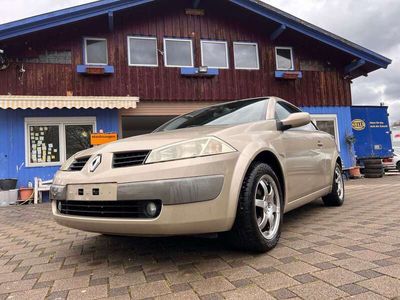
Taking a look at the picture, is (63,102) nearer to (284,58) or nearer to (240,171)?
(240,171)

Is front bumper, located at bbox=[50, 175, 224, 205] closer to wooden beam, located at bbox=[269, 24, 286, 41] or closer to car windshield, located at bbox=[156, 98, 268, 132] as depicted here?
car windshield, located at bbox=[156, 98, 268, 132]

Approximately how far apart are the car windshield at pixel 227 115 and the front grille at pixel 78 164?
115cm

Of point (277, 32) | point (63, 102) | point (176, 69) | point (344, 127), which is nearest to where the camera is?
point (63, 102)

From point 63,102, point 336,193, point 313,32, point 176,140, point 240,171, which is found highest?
point 313,32

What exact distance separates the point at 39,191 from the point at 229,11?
809cm

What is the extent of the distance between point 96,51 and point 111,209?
29.2 feet

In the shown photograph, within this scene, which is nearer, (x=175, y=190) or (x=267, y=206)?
(x=175, y=190)

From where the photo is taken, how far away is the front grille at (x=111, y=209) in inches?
102

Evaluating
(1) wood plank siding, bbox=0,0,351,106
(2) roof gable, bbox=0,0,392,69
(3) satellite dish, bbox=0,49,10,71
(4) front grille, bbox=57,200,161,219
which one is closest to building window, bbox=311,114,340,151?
(1) wood plank siding, bbox=0,0,351,106

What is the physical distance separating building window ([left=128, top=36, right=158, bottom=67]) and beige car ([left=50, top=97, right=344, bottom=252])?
26.2 ft

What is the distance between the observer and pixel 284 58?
41.8ft

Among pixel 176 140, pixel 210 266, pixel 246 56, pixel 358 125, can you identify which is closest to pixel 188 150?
pixel 176 140

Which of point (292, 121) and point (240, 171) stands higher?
point (292, 121)

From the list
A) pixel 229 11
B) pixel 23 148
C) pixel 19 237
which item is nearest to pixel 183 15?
pixel 229 11
